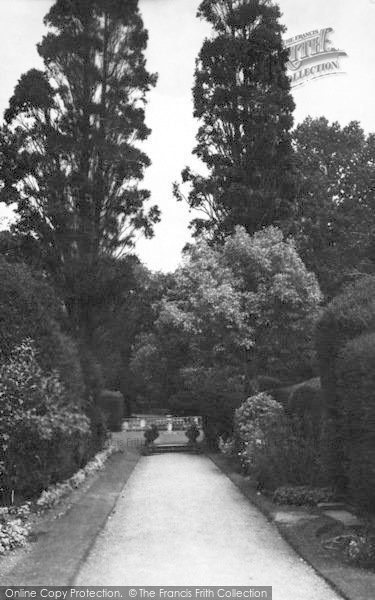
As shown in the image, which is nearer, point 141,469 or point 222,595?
point 222,595

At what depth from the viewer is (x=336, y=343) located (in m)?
9.27

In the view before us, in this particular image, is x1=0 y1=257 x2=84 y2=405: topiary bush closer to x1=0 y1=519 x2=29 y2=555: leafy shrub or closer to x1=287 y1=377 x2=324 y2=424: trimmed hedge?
x1=0 y1=519 x2=29 y2=555: leafy shrub

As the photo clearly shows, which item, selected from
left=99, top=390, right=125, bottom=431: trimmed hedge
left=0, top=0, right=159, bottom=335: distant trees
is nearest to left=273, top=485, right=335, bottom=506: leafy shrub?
left=0, top=0, right=159, bottom=335: distant trees

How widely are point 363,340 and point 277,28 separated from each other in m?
23.1

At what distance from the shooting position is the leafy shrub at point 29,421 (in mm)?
8836

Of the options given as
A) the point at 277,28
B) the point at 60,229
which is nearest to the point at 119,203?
the point at 60,229

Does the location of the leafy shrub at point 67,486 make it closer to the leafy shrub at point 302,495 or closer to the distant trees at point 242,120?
the leafy shrub at point 302,495

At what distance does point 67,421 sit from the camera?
9.64 metres

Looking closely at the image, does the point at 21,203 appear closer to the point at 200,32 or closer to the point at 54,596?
the point at 200,32

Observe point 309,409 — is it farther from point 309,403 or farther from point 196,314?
point 196,314

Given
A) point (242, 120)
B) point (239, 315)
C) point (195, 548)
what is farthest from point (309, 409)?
point (242, 120)

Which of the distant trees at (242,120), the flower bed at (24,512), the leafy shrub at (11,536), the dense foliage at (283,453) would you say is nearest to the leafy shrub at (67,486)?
the flower bed at (24,512)

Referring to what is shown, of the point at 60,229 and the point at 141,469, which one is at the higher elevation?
the point at 60,229

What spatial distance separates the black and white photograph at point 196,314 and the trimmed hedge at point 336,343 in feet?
0.15
